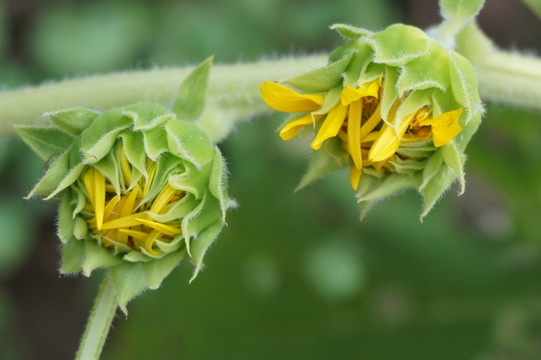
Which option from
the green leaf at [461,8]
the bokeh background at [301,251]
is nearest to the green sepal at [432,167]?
the green leaf at [461,8]

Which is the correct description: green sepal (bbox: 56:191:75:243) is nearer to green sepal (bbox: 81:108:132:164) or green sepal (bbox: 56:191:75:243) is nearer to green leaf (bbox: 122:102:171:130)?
green sepal (bbox: 81:108:132:164)

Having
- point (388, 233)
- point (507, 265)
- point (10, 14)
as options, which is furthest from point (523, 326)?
point (10, 14)

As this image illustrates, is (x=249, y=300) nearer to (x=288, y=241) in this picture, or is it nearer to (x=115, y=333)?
(x=288, y=241)

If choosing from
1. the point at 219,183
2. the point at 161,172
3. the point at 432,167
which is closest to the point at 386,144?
the point at 432,167

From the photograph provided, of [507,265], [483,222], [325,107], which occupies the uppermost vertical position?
[325,107]

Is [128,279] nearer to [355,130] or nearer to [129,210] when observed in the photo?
[129,210]
